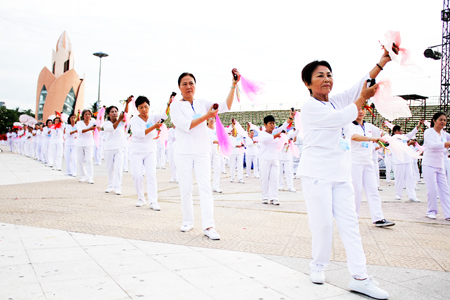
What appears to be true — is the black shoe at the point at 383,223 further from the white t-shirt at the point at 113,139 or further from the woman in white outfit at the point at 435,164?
the white t-shirt at the point at 113,139

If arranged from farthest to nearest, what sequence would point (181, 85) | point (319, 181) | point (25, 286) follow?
1. point (181, 85)
2. point (319, 181)
3. point (25, 286)

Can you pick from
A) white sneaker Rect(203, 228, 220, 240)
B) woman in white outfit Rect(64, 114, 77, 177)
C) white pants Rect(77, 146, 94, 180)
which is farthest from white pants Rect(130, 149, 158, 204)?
woman in white outfit Rect(64, 114, 77, 177)

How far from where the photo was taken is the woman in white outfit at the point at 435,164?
269 inches

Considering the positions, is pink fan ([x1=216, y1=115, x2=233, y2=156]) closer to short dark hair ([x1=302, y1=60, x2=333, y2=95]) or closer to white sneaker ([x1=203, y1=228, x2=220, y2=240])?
white sneaker ([x1=203, y1=228, x2=220, y2=240])

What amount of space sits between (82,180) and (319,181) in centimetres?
998

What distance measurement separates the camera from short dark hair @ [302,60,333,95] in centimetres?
334

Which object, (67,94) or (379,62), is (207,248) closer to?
(379,62)

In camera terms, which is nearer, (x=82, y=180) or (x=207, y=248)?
(x=207, y=248)

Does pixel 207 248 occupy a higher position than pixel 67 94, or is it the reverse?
pixel 67 94

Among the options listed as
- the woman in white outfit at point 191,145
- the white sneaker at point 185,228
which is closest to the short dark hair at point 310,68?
the woman in white outfit at point 191,145

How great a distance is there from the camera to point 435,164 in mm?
6918

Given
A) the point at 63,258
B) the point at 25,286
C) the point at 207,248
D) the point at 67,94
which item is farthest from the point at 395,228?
the point at 67,94

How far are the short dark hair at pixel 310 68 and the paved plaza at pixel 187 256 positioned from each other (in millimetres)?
1839

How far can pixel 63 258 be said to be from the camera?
362cm
